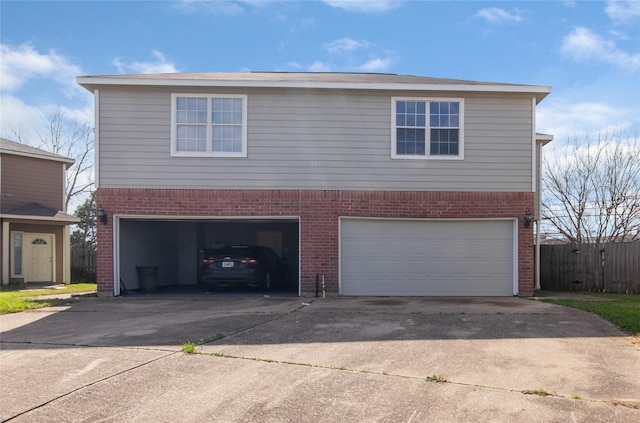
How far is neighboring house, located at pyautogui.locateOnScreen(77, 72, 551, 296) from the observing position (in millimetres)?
13578

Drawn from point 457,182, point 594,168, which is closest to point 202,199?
point 457,182

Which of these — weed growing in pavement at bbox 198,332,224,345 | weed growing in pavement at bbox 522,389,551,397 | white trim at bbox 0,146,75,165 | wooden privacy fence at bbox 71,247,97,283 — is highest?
white trim at bbox 0,146,75,165

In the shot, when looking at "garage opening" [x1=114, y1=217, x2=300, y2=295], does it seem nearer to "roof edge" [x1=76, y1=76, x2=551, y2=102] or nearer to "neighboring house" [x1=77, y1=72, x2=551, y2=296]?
"neighboring house" [x1=77, y1=72, x2=551, y2=296]

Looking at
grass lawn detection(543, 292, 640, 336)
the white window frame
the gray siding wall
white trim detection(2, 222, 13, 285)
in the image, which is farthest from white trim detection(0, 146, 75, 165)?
grass lawn detection(543, 292, 640, 336)

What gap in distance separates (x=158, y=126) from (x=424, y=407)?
10568 mm

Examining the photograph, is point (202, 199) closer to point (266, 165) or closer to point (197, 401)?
point (266, 165)

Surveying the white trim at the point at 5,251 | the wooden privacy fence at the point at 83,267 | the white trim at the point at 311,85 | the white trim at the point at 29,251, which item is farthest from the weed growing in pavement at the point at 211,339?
the wooden privacy fence at the point at 83,267

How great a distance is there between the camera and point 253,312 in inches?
421

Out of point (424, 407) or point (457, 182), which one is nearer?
point (424, 407)

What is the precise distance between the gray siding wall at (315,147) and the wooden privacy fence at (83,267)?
11856 millimetres

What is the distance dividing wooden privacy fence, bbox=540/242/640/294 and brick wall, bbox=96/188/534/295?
3.75 metres

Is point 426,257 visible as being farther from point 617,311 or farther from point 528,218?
point 617,311

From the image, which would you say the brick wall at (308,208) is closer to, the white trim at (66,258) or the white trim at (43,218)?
the white trim at (43,218)

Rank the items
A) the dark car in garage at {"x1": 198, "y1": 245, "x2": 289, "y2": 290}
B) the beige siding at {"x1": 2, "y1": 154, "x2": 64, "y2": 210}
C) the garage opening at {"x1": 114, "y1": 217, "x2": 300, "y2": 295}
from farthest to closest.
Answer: the beige siding at {"x1": 2, "y1": 154, "x2": 64, "y2": 210} → the garage opening at {"x1": 114, "y1": 217, "x2": 300, "y2": 295} → the dark car in garage at {"x1": 198, "y1": 245, "x2": 289, "y2": 290}
